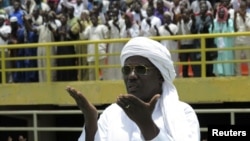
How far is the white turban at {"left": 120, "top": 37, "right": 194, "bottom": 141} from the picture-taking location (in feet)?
12.1

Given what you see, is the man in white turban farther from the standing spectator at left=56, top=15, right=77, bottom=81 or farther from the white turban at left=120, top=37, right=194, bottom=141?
the standing spectator at left=56, top=15, right=77, bottom=81

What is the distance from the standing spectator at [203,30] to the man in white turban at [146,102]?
9301mm

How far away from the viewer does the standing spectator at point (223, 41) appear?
12.9 metres

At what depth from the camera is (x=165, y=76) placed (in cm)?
381

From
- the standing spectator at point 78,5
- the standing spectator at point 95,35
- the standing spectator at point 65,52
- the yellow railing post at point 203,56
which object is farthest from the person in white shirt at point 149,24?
the standing spectator at point 78,5

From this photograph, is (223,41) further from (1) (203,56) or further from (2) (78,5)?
(2) (78,5)

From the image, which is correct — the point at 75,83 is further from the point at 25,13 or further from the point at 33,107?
the point at 25,13

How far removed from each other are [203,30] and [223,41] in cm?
78

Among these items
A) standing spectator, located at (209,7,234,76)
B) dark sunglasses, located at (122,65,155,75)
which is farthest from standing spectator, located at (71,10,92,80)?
dark sunglasses, located at (122,65,155,75)

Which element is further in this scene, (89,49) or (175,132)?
(89,49)

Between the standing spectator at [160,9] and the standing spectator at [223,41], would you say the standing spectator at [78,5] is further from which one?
the standing spectator at [223,41]

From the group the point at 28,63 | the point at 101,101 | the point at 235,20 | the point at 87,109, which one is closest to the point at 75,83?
the point at 101,101

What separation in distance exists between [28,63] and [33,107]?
1.04 meters

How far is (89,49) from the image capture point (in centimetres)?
1418
